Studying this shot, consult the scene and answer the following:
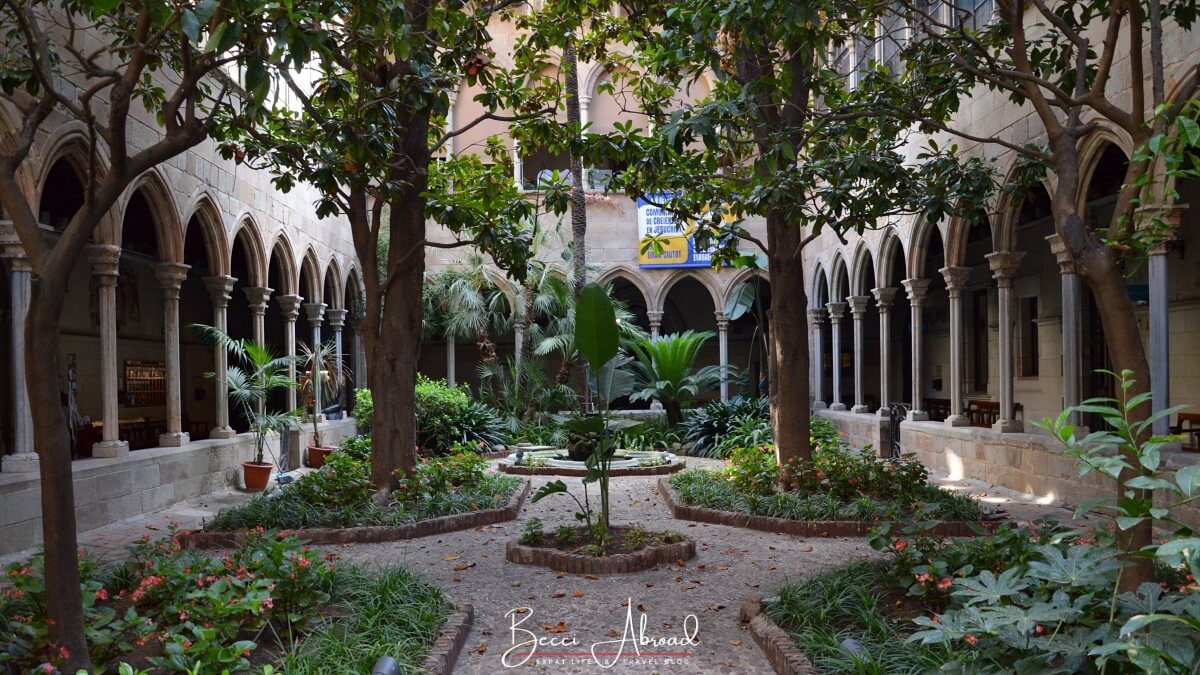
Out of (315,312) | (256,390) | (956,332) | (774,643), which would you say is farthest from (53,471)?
(315,312)

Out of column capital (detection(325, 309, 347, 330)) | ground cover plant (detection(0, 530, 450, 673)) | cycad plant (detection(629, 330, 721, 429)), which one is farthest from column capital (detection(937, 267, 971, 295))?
column capital (detection(325, 309, 347, 330))

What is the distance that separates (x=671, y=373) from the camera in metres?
16.3

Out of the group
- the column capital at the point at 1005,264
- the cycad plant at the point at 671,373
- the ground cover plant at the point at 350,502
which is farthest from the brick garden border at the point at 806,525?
the cycad plant at the point at 671,373

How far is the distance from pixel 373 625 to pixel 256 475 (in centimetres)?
722

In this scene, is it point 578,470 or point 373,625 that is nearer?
point 373,625

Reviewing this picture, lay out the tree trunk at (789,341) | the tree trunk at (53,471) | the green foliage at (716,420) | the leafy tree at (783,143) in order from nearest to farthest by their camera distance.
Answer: the tree trunk at (53,471)
the leafy tree at (783,143)
the tree trunk at (789,341)
the green foliage at (716,420)

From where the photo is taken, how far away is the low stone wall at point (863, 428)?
45.0 feet

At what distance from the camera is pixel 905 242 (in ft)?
43.1

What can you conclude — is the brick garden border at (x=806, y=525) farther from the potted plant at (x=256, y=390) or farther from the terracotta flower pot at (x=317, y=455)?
the terracotta flower pot at (x=317, y=455)

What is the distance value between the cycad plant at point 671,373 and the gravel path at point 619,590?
7.80 metres

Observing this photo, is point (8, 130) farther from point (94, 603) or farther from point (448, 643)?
point (448, 643)

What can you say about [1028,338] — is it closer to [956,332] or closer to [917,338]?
[917,338]

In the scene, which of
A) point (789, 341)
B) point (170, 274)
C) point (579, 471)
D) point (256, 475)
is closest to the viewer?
point (789, 341)

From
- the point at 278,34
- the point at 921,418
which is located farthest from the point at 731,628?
the point at 921,418
